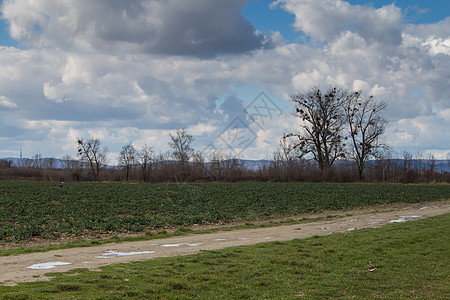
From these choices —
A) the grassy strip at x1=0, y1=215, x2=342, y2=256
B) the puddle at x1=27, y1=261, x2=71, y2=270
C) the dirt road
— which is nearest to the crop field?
the grassy strip at x1=0, y1=215, x2=342, y2=256

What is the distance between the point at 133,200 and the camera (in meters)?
34.5

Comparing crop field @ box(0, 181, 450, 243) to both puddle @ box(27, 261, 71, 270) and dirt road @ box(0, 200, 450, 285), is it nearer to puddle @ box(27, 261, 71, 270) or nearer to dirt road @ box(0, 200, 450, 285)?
dirt road @ box(0, 200, 450, 285)

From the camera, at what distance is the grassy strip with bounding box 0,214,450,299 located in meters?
7.59

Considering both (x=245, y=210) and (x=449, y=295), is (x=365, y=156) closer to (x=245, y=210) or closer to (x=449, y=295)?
(x=245, y=210)

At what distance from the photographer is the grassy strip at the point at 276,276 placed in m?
7.59

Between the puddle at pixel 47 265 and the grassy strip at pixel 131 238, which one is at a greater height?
the puddle at pixel 47 265

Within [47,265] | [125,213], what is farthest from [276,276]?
[125,213]

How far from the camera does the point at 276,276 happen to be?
30.0ft

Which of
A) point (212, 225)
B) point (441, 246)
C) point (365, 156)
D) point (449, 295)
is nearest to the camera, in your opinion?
point (449, 295)

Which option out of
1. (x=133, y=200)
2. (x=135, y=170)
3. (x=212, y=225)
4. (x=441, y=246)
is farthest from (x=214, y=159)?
(x=441, y=246)

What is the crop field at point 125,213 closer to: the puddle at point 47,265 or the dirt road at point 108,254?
the dirt road at point 108,254

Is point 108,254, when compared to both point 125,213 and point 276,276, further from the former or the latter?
point 125,213

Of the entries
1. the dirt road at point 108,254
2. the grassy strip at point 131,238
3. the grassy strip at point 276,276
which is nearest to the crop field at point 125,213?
the grassy strip at point 131,238

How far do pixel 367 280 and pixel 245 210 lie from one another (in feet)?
67.8
